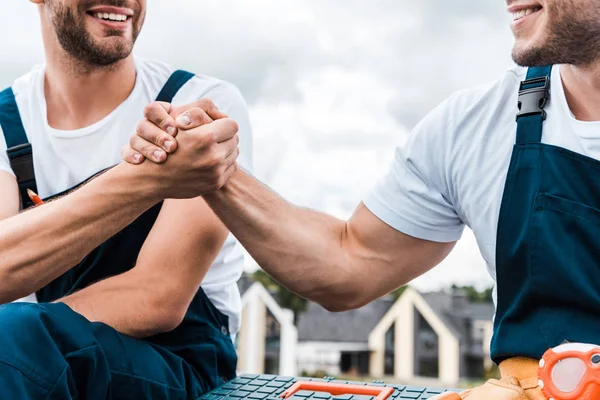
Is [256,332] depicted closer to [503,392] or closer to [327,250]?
[327,250]

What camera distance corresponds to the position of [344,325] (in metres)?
29.9

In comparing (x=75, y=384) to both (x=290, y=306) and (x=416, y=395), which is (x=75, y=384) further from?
(x=290, y=306)

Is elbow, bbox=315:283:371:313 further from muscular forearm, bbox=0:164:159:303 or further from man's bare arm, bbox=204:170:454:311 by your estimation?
muscular forearm, bbox=0:164:159:303

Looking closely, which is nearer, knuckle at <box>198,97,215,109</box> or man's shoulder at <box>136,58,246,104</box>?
knuckle at <box>198,97,215,109</box>

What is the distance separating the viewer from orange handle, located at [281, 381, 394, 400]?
1.85 meters

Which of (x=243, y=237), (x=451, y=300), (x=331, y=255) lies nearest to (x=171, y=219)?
(x=243, y=237)

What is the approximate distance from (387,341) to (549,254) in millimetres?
27877

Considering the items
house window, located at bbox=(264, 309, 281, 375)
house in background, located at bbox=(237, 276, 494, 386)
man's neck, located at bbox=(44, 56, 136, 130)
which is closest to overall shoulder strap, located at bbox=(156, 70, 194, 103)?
man's neck, located at bbox=(44, 56, 136, 130)

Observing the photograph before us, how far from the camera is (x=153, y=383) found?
1.85 meters

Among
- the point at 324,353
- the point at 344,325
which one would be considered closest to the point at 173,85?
the point at 324,353

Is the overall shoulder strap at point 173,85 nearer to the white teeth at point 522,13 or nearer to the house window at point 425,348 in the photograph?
the white teeth at point 522,13

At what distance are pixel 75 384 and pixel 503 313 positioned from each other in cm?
95

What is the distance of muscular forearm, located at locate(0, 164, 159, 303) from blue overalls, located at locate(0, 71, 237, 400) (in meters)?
0.15

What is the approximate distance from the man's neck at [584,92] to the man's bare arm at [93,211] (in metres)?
0.81
